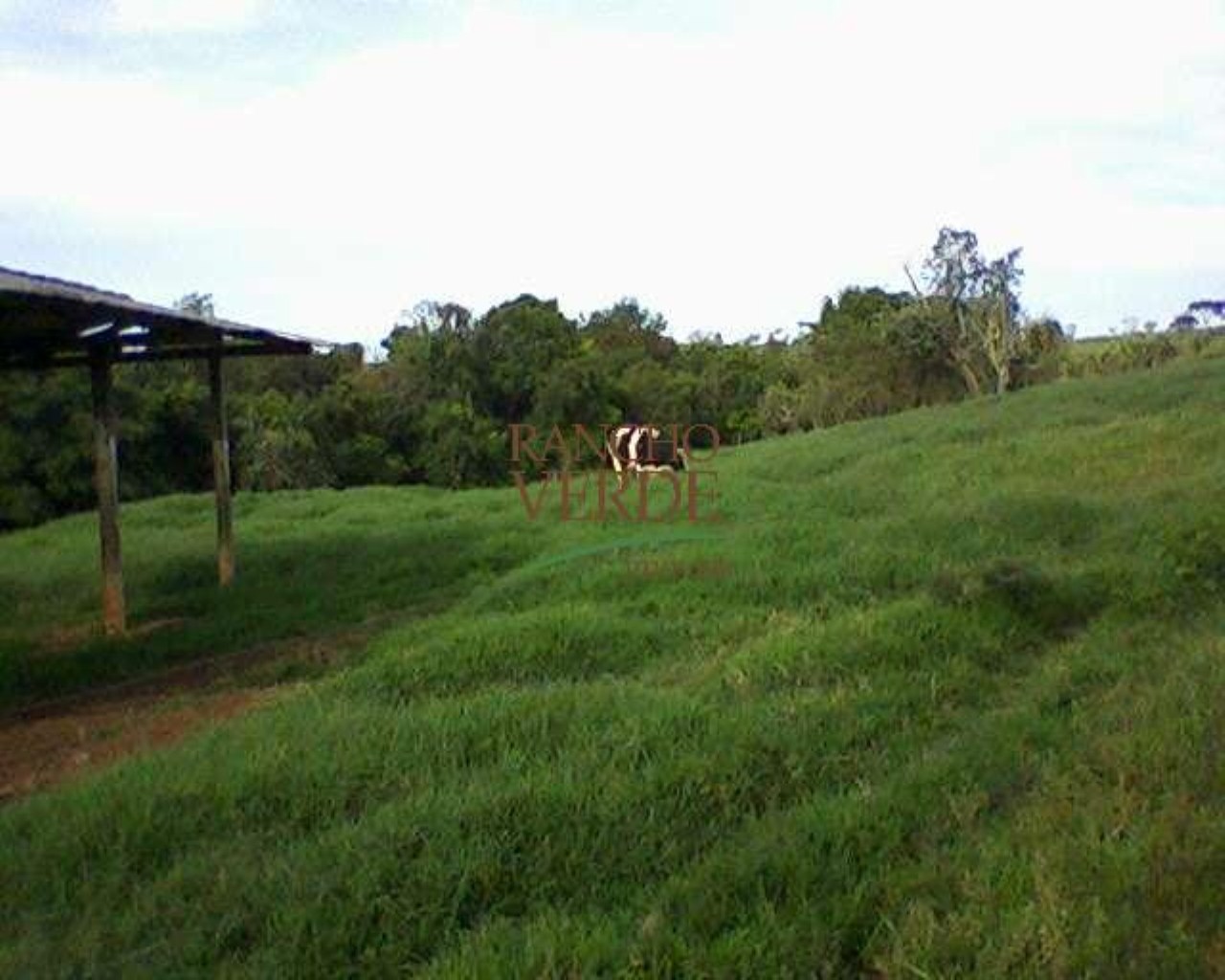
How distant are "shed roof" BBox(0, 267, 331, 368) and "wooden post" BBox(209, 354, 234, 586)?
269mm

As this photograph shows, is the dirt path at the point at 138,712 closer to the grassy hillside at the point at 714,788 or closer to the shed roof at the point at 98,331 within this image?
the grassy hillside at the point at 714,788

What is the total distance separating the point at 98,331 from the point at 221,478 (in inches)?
82.9

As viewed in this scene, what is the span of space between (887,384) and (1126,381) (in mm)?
14070

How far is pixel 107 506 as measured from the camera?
969cm

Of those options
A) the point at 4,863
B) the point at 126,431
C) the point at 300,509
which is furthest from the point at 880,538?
the point at 126,431

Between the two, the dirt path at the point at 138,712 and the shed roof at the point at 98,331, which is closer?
the dirt path at the point at 138,712

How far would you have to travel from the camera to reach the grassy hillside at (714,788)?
3320 mm

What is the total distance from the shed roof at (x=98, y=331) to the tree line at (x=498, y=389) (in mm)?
13579

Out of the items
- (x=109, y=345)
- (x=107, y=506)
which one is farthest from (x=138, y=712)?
(x=109, y=345)

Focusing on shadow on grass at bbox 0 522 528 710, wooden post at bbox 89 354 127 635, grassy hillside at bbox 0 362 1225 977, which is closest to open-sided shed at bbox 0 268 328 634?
wooden post at bbox 89 354 127 635

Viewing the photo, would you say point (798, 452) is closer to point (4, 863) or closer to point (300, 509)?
point (300, 509)

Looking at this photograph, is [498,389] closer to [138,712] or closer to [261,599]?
[261,599]

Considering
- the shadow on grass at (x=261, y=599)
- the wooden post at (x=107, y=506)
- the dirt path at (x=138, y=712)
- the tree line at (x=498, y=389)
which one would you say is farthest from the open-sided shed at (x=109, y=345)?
the tree line at (x=498, y=389)

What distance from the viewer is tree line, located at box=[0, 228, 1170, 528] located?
28.2 m
